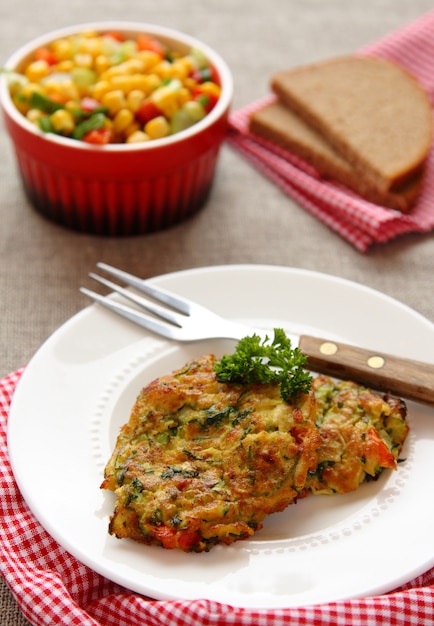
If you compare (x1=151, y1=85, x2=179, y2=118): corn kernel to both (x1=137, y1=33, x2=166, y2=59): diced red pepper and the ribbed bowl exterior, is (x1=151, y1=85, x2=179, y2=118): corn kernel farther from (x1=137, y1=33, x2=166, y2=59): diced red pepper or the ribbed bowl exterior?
(x1=137, y1=33, x2=166, y2=59): diced red pepper

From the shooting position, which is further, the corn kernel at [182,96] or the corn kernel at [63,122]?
the corn kernel at [182,96]

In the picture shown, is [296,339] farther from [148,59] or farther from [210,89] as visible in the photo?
[148,59]

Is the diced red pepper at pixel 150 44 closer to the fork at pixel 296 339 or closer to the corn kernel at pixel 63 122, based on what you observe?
the corn kernel at pixel 63 122

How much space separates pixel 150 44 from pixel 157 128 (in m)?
0.72

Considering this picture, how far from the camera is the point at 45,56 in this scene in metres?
4.22

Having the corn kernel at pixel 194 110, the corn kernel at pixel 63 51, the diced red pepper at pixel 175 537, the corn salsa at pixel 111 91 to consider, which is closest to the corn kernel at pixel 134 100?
the corn salsa at pixel 111 91

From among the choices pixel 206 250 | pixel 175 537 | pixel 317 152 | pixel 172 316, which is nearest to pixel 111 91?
pixel 206 250

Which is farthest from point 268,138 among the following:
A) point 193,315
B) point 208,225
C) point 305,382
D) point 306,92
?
point 305,382

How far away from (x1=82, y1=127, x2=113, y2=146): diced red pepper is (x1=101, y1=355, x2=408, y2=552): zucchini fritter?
1.41 m

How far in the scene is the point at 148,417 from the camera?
269 cm

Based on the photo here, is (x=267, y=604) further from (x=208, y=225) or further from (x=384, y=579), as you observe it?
(x=208, y=225)

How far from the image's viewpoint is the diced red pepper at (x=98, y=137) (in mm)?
3793

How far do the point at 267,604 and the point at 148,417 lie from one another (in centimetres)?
70

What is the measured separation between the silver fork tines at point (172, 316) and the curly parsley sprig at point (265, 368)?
414mm
